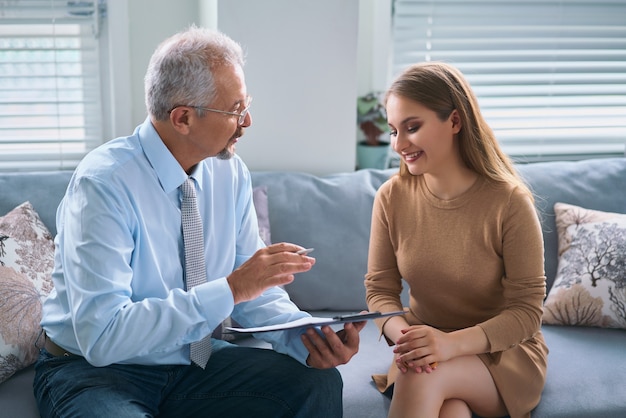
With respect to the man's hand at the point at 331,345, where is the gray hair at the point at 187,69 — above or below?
above

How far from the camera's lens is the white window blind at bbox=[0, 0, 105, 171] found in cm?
281

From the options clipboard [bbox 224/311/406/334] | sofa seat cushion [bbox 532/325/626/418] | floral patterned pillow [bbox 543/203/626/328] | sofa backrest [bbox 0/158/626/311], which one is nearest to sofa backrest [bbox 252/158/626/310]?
sofa backrest [bbox 0/158/626/311]

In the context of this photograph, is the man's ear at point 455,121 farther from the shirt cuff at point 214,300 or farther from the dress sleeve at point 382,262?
the shirt cuff at point 214,300

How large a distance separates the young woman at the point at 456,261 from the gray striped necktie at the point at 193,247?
477mm

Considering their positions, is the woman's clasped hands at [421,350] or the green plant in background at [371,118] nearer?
the woman's clasped hands at [421,350]

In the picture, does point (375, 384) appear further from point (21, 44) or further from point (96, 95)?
point (21, 44)

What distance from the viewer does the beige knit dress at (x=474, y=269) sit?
201cm

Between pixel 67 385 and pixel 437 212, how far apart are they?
39.7 inches

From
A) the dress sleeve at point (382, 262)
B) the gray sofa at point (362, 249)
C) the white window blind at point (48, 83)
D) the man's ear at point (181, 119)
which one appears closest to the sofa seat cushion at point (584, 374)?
the gray sofa at point (362, 249)

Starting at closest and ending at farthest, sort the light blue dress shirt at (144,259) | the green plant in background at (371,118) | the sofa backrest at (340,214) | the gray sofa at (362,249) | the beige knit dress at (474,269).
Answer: the light blue dress shirt at (144,259), the beige knit dress at (474,269), the gray sofa at (362,249), the sofa backrest at (340,214), the green plant in background at (371,118)

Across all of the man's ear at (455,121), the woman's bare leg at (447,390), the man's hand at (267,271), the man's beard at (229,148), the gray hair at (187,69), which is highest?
the gray hair at (187,69)

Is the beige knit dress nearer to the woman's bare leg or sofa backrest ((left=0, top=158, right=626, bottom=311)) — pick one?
the woman's bare leg

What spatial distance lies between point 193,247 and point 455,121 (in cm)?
74

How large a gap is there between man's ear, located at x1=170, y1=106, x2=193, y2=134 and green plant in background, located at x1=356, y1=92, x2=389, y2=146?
127cm
